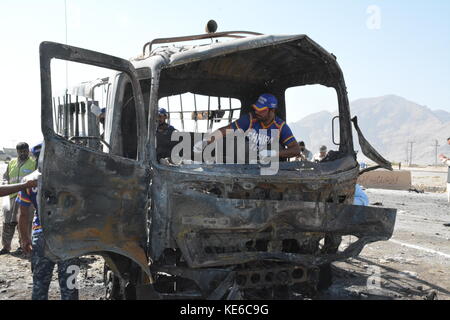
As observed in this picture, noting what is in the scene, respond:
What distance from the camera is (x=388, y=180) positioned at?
18.4m

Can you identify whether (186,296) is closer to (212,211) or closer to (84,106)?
(212,211)

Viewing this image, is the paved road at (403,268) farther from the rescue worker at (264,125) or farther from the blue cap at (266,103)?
the blue cap at (266,103)

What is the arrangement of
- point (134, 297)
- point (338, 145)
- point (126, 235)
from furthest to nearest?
point (338, 145) < point (134, 297) < point (126, 235)

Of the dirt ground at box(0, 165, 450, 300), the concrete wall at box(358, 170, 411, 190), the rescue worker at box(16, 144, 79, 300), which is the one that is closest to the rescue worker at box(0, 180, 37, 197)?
the rescue worker at box(16, 144, 79, 300)

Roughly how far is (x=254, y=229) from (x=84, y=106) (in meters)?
2.27

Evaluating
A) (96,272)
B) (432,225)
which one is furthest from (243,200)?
(432,225)

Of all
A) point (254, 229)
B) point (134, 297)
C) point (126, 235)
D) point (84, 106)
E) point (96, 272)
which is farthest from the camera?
point (96, 272)

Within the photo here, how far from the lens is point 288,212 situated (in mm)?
3926

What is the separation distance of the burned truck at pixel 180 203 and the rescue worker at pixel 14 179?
9.04 feet

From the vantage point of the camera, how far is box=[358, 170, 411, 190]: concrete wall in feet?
60.0

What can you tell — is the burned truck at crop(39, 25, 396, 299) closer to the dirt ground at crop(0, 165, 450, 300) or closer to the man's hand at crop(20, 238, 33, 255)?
the dirt ground at crop(0, 165, 450, 300)

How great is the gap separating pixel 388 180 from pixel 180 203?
16.4 meters

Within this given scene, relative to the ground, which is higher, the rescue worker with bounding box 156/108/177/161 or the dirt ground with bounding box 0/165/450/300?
the rescue worker with bounding box 156/108/177/161

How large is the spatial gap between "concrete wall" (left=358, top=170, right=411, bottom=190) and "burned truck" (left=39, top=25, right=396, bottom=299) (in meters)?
14.5
